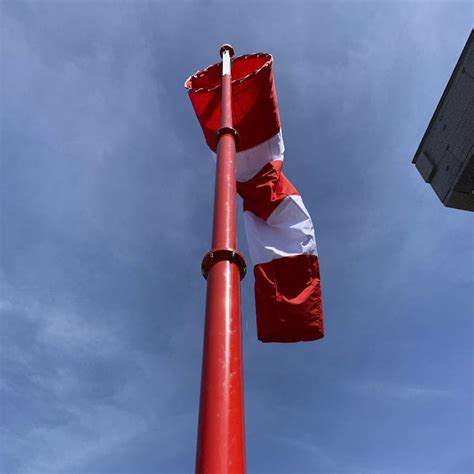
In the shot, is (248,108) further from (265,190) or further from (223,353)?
(223,353)

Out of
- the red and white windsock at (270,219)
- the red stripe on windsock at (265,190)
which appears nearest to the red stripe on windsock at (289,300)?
the red and white windsock at (270,219)

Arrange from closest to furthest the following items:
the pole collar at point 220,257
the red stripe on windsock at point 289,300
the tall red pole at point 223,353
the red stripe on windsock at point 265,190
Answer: the tall red pole at point 223,353 → the pole collar at point 220,257 → the red stripe on windsock at point 289,300 → the red stripe on windsock at point 265,190

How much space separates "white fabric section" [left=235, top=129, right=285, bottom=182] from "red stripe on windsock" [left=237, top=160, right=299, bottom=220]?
0.10m

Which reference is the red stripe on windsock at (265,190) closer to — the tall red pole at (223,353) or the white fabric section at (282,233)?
the white fabric section at (282,233)

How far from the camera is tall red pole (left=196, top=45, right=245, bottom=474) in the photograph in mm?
2965

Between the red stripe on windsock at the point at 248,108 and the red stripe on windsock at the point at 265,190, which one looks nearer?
the red stripe on windsock at the point at 265,190

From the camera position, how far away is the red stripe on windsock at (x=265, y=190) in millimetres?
6934

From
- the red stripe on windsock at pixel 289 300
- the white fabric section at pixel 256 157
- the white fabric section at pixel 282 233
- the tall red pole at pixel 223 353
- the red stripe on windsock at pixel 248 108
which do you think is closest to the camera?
the tall red pole at pixel 223 353

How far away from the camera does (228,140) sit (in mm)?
5387

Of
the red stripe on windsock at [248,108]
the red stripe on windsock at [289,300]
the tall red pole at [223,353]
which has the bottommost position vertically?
the tall red pole at [223,353]

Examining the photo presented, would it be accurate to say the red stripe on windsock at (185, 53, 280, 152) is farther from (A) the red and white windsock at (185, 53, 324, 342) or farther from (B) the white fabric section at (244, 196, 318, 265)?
(B) the white fabric section at (244, 196, 318, 265)

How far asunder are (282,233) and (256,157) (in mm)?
1706

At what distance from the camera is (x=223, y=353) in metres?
3.43

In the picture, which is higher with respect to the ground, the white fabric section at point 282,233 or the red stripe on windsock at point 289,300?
the white fabric section at point 282,233
